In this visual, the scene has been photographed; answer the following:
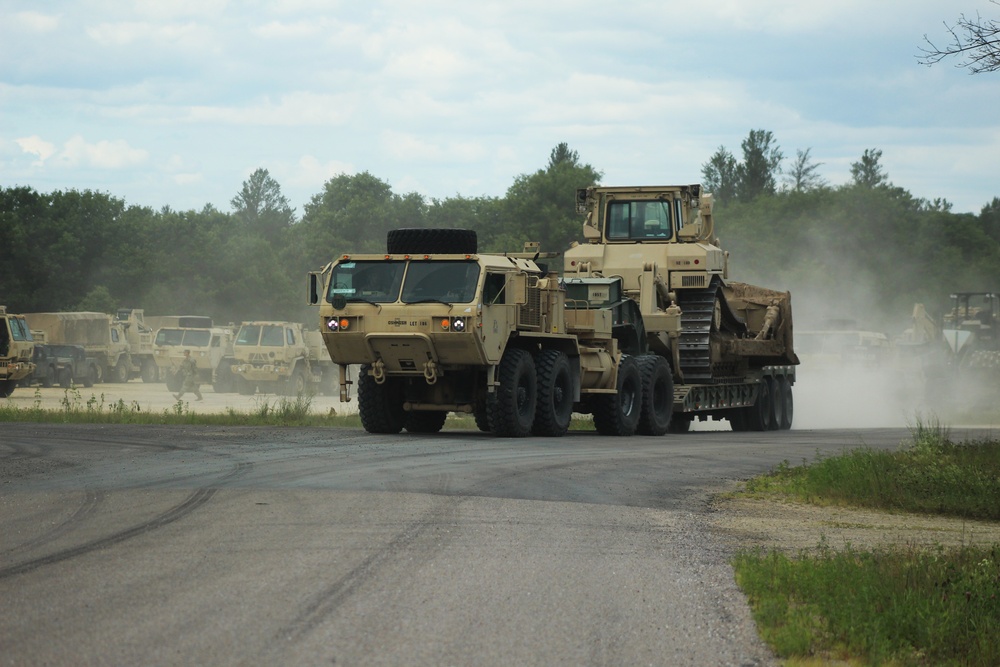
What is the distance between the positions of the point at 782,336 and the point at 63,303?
5954 cm

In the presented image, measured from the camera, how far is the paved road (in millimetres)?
6965

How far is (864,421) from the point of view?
3700 centimetres

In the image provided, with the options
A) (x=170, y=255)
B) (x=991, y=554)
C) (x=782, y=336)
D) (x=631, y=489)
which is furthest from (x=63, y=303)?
(x=991, y=554)

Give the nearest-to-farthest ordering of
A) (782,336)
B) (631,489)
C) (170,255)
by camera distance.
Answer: (631,489) → (782,336) → (170,255)

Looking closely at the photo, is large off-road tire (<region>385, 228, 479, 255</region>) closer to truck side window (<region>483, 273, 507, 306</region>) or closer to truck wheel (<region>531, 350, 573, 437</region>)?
truck side window (<region>483, 273, 507, 306</region>)

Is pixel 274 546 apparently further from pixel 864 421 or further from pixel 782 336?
pixel 864 421

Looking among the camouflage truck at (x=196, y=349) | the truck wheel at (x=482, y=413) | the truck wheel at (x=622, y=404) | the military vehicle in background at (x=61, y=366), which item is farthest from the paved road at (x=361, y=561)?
the military vehicle in background at (x=61, y=366)

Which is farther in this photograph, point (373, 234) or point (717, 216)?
point (373, 234)

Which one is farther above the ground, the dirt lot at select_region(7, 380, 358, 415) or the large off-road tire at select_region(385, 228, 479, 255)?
the large off-road tire at select_region(385, 228, 479, 255)

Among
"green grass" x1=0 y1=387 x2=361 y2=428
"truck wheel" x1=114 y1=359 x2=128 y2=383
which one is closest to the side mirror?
"green grass" x1=0 y1=387 x2=361 y2=428

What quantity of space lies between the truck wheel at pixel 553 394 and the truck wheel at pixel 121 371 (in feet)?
110

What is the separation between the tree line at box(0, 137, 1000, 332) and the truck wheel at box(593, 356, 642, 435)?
5919 centimetres

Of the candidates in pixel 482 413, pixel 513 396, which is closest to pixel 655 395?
pixel 482 413

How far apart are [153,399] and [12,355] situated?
4.01m
